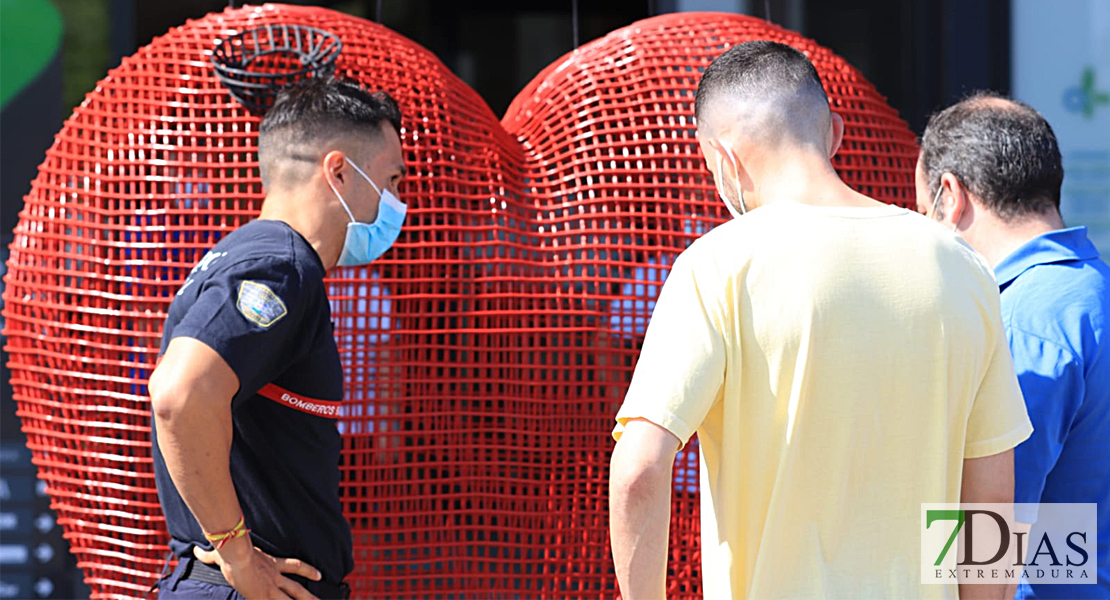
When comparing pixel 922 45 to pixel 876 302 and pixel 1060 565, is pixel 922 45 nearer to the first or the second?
pixel 1060 565

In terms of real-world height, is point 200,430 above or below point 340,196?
below

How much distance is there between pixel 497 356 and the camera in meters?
2.60

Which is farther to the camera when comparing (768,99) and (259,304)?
(259,304)

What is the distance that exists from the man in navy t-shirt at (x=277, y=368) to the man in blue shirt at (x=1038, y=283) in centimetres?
122

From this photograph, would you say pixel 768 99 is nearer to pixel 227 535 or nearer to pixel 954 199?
pixel 954 199

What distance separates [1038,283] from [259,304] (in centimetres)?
151

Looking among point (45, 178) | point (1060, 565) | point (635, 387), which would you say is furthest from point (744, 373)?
point (45, 178)

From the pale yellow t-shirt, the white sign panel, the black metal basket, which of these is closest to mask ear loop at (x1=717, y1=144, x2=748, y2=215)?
the pale yellow t-shirt

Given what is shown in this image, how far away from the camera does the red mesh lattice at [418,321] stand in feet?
8.45

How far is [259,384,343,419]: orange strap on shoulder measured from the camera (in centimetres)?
211

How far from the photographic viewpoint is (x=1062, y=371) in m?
2.05

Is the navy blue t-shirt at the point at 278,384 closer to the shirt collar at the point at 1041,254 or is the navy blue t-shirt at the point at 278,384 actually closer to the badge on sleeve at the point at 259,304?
the badge on sleeve at the point at 259,304

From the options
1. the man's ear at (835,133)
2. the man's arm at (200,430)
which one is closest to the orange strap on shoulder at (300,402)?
the man's arm at (200,430)

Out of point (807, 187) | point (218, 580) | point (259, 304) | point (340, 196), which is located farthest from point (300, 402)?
point (807, 187)
